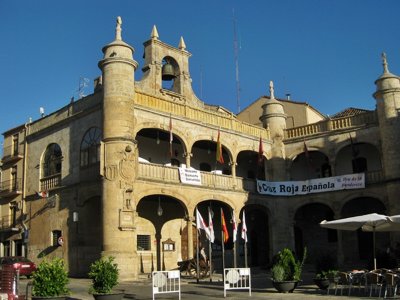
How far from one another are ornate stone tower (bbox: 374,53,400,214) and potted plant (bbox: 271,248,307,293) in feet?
47.1

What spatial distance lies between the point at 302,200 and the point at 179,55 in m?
12.9

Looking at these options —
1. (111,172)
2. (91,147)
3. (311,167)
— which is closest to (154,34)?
(91,147)

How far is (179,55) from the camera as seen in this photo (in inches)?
1251

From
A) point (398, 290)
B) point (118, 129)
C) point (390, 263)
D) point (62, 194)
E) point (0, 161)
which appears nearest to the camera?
point (398, 290)

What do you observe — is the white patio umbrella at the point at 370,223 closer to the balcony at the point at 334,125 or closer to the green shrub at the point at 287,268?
the green shrub at the point at 287,268

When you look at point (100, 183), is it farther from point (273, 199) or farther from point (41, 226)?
point (273, 199)

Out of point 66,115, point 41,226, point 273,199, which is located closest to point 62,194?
point 41,226

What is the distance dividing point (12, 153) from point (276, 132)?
62.4ft

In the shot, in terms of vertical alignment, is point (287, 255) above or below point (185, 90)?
below

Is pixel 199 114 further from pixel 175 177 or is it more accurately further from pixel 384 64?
pixel 384 64

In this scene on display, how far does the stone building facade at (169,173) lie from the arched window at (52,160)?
68 mm

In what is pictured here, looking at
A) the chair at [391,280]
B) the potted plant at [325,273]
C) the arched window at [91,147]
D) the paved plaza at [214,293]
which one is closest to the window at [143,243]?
the arched window at [91,147]

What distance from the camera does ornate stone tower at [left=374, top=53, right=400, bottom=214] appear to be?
28.9 metres

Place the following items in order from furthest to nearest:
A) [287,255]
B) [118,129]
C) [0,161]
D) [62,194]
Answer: [0,161], [62,194], [118,129], [287,255]
